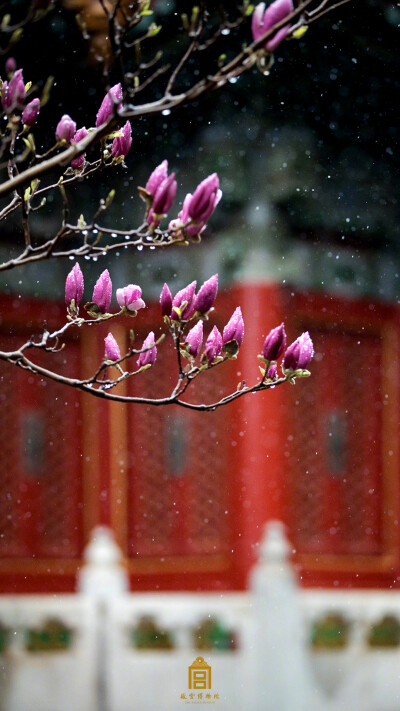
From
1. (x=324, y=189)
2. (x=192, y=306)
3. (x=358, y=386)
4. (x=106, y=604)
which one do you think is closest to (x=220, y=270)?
(x=324, y=189)

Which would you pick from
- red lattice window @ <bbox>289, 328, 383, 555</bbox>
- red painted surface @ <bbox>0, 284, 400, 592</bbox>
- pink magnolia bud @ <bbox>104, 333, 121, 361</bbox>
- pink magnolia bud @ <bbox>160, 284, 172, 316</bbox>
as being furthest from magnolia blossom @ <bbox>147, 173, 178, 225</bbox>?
red lattice window @ <bbox>289, 328, 383, 555</bbox>

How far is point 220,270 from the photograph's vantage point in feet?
11.1

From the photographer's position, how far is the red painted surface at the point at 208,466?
128 inches

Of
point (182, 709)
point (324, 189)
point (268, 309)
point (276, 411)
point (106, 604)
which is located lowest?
point (182, 709)

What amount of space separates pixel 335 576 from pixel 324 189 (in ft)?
5.01

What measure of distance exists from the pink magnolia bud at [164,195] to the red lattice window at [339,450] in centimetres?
257

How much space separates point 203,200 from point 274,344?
182 mm

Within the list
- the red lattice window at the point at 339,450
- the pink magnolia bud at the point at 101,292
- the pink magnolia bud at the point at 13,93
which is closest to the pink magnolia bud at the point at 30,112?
the pink magnolia bud at the point at 13,93

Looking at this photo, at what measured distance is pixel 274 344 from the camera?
0.86m

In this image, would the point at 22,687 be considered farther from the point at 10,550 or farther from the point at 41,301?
the point at 41,301

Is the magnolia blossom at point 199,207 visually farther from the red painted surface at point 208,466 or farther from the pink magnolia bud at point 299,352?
the red painted surface at point 208,466

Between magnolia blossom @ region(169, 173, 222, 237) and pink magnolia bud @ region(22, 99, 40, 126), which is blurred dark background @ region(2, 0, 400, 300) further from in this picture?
magnolia blossom @ region(169, 173, 222, 237)

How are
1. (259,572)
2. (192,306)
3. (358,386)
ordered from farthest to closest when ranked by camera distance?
(358,386) < (259,572) < (192,306)

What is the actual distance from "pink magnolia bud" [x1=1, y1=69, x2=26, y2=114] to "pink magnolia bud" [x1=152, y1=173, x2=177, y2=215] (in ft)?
0.52
